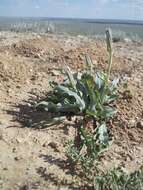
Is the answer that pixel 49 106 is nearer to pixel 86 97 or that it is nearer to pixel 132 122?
pixel 86 97

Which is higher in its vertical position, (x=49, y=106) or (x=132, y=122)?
(x=49, y=106)

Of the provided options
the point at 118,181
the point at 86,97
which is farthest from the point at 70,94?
the point at 118,181

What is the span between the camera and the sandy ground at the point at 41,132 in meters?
4.96

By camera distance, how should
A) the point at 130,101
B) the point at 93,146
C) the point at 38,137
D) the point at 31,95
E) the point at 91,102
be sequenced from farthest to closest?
the point at 31,95, the point at 130,101, the point at 91,102, the point at 38,137, the point at 93,146

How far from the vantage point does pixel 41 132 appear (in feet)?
19.3

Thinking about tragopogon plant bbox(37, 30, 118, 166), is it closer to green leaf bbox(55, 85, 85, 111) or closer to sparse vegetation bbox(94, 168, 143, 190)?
green leaf bbox(55, 85, 85, 111)

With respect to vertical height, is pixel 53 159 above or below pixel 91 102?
below

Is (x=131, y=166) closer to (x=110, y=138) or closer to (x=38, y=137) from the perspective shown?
(x=110, y=138)

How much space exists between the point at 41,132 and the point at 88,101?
89 centimetres

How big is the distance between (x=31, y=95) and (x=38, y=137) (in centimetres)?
147

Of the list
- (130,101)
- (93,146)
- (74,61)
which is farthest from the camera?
(74,61)

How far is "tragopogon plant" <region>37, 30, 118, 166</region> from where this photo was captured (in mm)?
5956

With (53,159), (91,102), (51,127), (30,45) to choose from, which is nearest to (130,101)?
(91,102)

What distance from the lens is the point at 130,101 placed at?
6688mm
